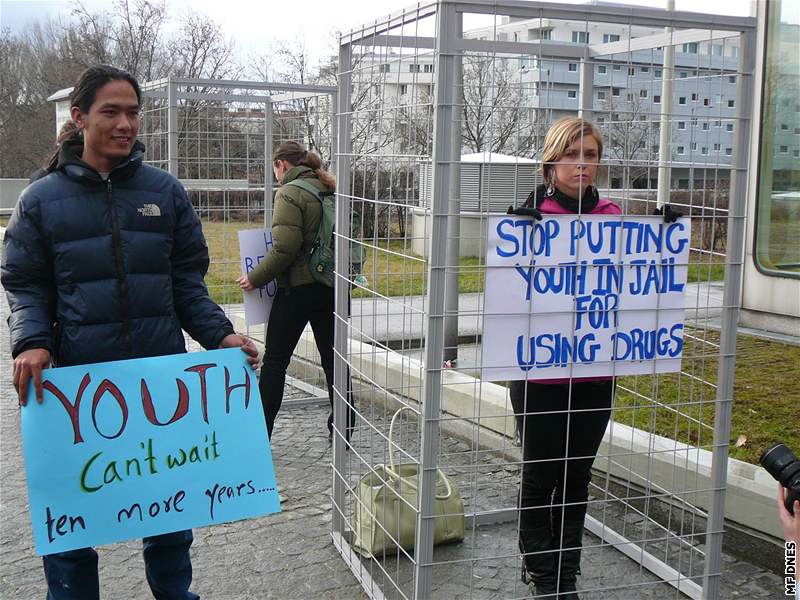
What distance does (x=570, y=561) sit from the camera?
3746mm

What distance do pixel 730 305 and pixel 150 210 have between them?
227 centimetres

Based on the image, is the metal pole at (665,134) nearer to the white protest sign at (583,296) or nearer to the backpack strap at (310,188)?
the white protest sign at (583,296)

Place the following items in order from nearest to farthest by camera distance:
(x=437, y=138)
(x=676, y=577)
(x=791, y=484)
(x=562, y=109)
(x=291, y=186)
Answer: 1. (x=791, y=484)
2. (x=437, y=138)
3. (x=562, y=109)
4. (x=676, y=577)
5. (x=291, y=186)

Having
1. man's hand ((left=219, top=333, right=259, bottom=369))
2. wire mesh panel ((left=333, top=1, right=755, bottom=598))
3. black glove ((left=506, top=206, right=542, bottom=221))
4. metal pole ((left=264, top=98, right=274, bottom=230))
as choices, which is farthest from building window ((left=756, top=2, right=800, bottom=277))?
man's hand ((left=219, top=333, right=259, bottom=369))

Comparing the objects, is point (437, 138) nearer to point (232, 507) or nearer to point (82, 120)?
point (82, 120)

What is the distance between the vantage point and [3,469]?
5.70m

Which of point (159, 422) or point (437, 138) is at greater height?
point (437, 138)

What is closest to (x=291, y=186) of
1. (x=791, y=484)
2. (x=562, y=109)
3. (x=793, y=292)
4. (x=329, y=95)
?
(x=329, y=95)

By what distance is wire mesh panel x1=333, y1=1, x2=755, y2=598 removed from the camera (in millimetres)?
3211

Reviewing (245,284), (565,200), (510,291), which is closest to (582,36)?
(565,200)

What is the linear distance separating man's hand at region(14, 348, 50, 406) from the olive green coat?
2684 millimetres

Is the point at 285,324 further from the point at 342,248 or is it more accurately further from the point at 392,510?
the point at 392,510

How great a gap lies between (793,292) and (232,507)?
281 inches

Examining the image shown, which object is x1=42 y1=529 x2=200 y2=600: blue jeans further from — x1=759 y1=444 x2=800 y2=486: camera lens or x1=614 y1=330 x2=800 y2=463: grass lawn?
x1=614 y1=330 x2=800 y2=463: grass lawn
